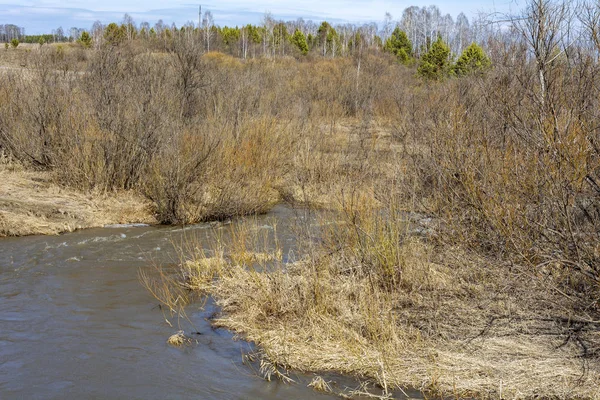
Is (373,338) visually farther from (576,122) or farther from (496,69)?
(496,69)

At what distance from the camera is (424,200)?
9773mm

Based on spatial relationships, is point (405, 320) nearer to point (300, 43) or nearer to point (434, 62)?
point (434, 62)

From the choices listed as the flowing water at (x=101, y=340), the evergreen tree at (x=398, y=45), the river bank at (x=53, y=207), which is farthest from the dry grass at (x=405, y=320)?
the evergreen tree at (x=398, y=45)

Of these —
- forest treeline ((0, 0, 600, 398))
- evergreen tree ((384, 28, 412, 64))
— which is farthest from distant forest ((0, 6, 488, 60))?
forest treeline ((0, 0, 600, 398))

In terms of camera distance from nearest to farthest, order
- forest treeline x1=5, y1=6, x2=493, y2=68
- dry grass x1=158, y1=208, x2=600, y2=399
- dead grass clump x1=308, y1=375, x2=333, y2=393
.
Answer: dry grass x1=158, y1=208, x2=600, y2=399 → dead grass clump x1=308, y1=375, x2=333, y2=393 → forest treeline x1=5, y1=6, x2=493, y2=68

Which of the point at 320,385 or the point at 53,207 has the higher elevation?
the point at 53,207

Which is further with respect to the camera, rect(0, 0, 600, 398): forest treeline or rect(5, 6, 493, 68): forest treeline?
rect(5, 6, 493, 68): forest treeline

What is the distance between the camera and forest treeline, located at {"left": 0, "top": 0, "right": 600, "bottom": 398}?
5.82m

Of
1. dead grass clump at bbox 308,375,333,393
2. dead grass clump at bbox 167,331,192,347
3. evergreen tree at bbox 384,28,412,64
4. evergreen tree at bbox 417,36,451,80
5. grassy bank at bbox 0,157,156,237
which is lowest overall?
dead grass clump at bbox 167,331,192,347

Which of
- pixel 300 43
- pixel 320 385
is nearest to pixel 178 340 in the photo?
pixel 320 385

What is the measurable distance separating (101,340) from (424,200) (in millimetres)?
5272

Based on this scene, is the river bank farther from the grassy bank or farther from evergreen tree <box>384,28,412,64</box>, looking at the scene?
evergreen tree <box>384,28,412,64</box>

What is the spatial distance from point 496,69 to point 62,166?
854 centimetres

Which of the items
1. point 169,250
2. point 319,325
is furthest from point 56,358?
point 169,250
